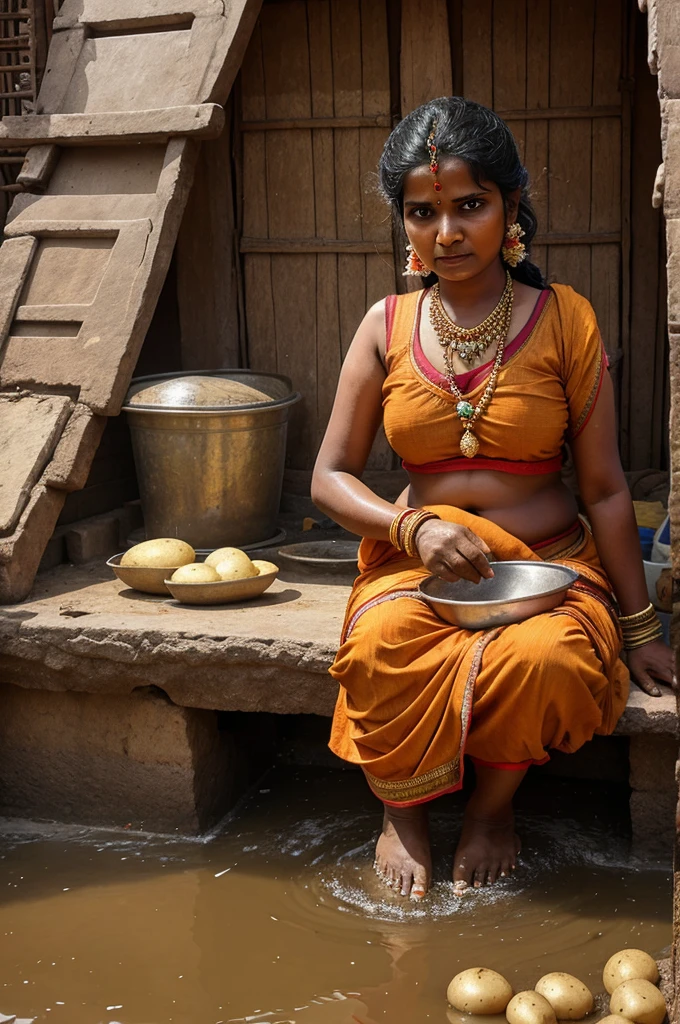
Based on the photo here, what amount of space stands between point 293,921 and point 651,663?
1.24 metres

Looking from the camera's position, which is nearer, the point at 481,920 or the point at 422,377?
the point at 481,920

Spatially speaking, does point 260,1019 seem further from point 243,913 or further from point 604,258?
point 604,258

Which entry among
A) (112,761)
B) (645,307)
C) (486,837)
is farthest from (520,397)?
(645,307)

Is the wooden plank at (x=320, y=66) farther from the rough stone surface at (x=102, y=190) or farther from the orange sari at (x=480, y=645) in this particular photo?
the orange sari at (x=480, y=645)

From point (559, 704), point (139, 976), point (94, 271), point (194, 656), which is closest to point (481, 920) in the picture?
point (559, 704)

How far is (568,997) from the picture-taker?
269cm

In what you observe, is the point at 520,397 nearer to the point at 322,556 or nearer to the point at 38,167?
the point at 322,556

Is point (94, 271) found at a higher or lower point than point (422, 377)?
higher

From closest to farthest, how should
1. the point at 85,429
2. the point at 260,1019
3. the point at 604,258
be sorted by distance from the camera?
1. the point at 260,1019
2. the point at 85,429
3. the point at 604,258

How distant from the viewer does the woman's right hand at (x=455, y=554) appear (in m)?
3.10

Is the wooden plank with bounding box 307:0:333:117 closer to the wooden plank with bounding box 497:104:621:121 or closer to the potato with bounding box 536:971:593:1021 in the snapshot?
the wooden plank with bounding box 497:104:621:121

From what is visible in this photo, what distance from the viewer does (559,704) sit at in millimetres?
3023

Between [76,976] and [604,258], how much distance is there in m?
3.56

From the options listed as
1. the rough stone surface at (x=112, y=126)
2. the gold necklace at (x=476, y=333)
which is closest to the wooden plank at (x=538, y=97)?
the rough stone surface at (x=112, y=126)
